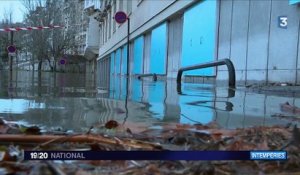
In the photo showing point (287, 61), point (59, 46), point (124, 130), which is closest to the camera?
point (124, 130)

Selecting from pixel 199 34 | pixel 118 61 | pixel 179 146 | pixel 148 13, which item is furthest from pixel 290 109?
pixel 118 61

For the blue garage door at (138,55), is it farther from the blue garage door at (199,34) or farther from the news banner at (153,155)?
the news banner at (153,155)

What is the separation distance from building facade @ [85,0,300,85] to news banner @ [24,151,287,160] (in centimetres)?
734

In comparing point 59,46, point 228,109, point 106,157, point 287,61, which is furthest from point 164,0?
point 59,46

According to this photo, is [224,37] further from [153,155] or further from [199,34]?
[153,155]

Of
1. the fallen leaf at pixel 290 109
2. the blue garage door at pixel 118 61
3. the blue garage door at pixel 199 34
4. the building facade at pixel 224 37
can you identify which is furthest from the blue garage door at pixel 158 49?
the fallen leaf at pixel 290 109

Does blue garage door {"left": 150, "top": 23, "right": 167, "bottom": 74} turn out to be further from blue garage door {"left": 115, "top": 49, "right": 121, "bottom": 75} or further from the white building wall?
blue garage door {"left": 115, "top": 49, "right": 121, "bottom": 75}

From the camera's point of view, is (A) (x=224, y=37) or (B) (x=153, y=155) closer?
(B) (x=153, y=155)

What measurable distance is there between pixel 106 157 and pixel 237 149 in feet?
2.54

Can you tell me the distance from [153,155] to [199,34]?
14.3 m

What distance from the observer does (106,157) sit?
2.19m

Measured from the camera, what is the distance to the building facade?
10094 millimetres

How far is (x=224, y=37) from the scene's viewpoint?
13914 millimetres

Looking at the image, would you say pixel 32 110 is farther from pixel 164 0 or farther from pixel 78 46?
pixel 78 46
